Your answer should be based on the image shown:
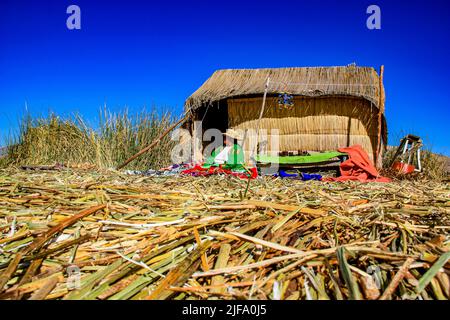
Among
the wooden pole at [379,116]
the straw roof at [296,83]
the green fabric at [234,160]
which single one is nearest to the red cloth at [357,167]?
the wooden pole at [379,116]

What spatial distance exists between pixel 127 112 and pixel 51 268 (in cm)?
714

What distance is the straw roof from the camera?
291 inches

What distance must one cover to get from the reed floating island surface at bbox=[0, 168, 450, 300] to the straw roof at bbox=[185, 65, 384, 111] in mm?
6174

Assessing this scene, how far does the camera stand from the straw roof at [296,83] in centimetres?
740

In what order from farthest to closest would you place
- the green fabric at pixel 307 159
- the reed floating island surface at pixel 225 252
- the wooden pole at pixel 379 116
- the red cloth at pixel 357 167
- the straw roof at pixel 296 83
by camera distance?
1. the straw roof at pixel 296 83
2. the wooden pole at pixel 379 116
3. the green fabric at pixel 307 159
4. the red cloth at pixel 357 167
5. the reed floating island surface at pixel 225 252

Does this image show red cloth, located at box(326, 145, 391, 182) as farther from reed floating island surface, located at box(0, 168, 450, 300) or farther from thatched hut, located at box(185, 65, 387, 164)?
reed floating island surface, located at box(0, 168, 450, 300)

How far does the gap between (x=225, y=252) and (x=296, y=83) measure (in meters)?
7.35

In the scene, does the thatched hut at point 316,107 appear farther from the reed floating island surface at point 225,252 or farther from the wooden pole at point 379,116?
the reed floating island surface at point 225,252

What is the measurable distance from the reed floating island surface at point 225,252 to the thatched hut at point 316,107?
6.13 m

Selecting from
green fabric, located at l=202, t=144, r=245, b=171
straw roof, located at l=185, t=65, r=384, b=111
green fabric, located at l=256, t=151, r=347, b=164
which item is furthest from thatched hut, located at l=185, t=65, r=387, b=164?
green fabric, located at l=256, t=151, r=347, b=164

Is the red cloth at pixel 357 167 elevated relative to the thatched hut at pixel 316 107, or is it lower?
lower

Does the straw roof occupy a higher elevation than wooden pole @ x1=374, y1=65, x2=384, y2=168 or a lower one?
higher

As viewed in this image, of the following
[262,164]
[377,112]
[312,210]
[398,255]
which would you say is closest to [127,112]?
[262,164]
